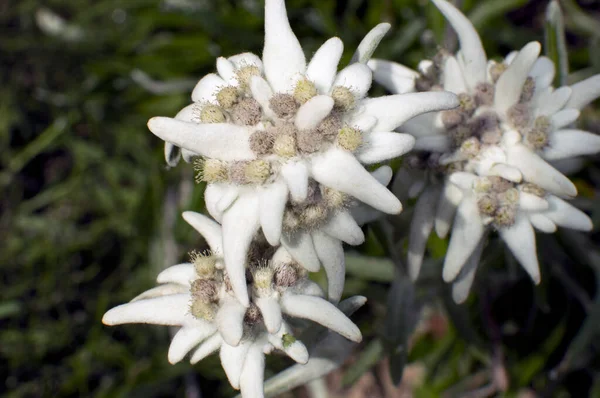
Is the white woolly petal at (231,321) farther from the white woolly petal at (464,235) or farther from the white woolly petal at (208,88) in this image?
the white woolly petal at (464,235)

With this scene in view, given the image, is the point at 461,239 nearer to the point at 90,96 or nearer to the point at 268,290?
the point at 268,290

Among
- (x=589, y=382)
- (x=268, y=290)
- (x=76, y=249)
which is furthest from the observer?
(x=76, y=249)

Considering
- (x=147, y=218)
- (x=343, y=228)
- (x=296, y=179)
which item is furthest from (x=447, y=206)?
(x=147, y=218)

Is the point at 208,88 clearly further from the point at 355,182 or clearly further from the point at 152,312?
the point at 152,312

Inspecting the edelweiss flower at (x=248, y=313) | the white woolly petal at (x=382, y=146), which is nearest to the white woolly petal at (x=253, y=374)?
the edelweiss flower at (x=248, y=313)

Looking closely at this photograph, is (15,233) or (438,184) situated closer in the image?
(438,184)

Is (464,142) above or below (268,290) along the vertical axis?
above

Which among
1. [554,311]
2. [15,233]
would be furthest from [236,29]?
[554,311]

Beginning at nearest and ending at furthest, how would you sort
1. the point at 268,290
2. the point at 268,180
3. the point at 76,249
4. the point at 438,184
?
the point at 268,180 < the point at 268,290 < the point at 438,184 < the point at 76,249
